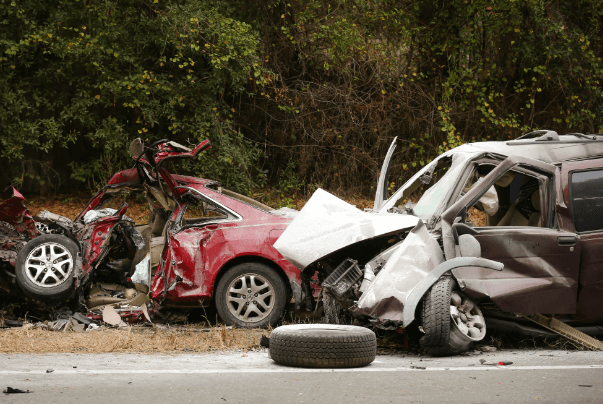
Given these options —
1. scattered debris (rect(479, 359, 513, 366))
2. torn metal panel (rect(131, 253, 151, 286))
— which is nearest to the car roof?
scattered debris (rect(479, 359, 513, 366))

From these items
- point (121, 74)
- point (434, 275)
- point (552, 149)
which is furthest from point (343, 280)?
point (121, 74)

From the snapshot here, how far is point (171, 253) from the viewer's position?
7559mm

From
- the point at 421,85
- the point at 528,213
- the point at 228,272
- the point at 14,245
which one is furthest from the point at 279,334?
the point at 421,85

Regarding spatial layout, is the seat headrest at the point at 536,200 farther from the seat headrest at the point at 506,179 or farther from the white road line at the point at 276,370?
the white road line at the point at 276,370

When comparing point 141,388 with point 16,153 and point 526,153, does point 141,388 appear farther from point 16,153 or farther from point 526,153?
point 16,153

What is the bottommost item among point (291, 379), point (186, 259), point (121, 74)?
point (291, 379)

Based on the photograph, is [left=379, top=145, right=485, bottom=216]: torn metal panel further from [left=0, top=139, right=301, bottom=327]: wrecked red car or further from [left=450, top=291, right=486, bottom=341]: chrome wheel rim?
[left=0, top=139, right=301, bottom=327]: wrecked red car

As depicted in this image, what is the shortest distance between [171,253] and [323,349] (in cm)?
271

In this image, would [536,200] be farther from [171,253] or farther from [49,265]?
[49,265]

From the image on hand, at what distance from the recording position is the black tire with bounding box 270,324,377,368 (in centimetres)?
544

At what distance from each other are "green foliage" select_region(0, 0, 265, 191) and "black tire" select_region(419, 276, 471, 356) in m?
8.39

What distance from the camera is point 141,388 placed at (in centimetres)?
454

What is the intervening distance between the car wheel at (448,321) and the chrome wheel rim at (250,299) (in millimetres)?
2157

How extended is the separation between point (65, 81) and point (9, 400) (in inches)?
429
